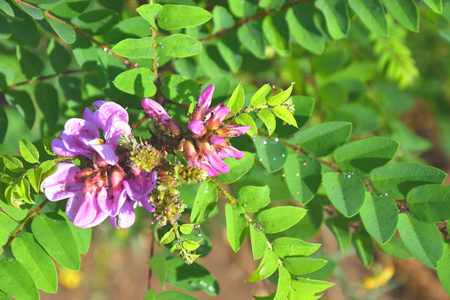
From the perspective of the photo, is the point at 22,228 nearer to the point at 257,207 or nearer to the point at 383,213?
the point at 257,207

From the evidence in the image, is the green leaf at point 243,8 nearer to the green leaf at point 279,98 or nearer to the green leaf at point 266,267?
the green leaf at point 279,98

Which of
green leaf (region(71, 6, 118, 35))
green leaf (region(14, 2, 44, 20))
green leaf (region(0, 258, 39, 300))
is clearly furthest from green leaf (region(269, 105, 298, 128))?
green leaf (region(0, 258, 39, 300))

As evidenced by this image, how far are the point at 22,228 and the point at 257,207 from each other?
102 cm

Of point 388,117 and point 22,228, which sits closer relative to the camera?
point 22,228

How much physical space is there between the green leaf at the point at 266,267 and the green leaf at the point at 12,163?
0.99 m

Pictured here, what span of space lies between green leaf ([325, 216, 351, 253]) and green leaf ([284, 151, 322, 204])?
34cm

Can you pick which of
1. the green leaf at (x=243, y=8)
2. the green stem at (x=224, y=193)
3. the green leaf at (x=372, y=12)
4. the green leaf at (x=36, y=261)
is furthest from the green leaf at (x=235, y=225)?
the green leaf at (x=372, y=12)

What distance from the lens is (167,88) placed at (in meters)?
1.88

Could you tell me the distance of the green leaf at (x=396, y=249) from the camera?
216cm

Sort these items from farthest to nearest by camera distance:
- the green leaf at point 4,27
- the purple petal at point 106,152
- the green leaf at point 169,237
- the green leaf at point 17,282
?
the green leaf at point 4,27 < the green leaf at point 17,282 < the green leaf at point 169,237 < the purple petal at point 106,152

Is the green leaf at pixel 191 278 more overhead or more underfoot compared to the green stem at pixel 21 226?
more underfoot

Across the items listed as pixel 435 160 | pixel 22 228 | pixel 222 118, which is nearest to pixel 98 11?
pixel 222 118

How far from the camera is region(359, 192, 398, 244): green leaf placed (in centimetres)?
176

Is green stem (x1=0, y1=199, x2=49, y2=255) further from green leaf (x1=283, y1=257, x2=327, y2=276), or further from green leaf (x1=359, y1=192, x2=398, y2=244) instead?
green leaf (x1=359, y1=192, x2=398, y2=244)
